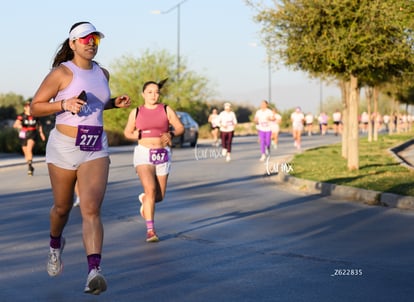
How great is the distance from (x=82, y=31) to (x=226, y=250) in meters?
3.18

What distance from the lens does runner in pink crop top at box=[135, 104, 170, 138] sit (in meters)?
10.3

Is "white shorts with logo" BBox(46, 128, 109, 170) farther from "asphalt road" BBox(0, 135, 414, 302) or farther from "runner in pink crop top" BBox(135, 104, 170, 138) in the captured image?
"runner in pink crop top" BBox(135, 104, 170, 138)

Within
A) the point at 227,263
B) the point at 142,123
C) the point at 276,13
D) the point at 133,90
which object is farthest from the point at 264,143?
the point at 133,90

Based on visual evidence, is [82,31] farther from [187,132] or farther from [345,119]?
[187,132]

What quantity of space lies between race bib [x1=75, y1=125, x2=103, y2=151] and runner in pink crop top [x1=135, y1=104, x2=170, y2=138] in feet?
11.5

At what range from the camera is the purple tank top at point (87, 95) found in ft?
22.2

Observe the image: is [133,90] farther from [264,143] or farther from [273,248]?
[273,248]

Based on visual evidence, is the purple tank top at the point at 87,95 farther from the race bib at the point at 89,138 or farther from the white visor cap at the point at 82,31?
the white visor cap at the point at 82,31

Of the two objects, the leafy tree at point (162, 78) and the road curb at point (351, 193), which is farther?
the leafy tree at point (162, 78)

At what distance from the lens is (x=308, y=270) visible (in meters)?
7.86

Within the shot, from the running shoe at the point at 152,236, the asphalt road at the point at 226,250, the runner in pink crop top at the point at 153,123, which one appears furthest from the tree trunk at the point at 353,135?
the running shoe at the point at 152,236

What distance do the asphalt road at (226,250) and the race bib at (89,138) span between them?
1.08m

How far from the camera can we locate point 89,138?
675 centimetres

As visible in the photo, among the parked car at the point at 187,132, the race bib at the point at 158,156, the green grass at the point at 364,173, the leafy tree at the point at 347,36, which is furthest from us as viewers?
the parked car at the point at 187,132
